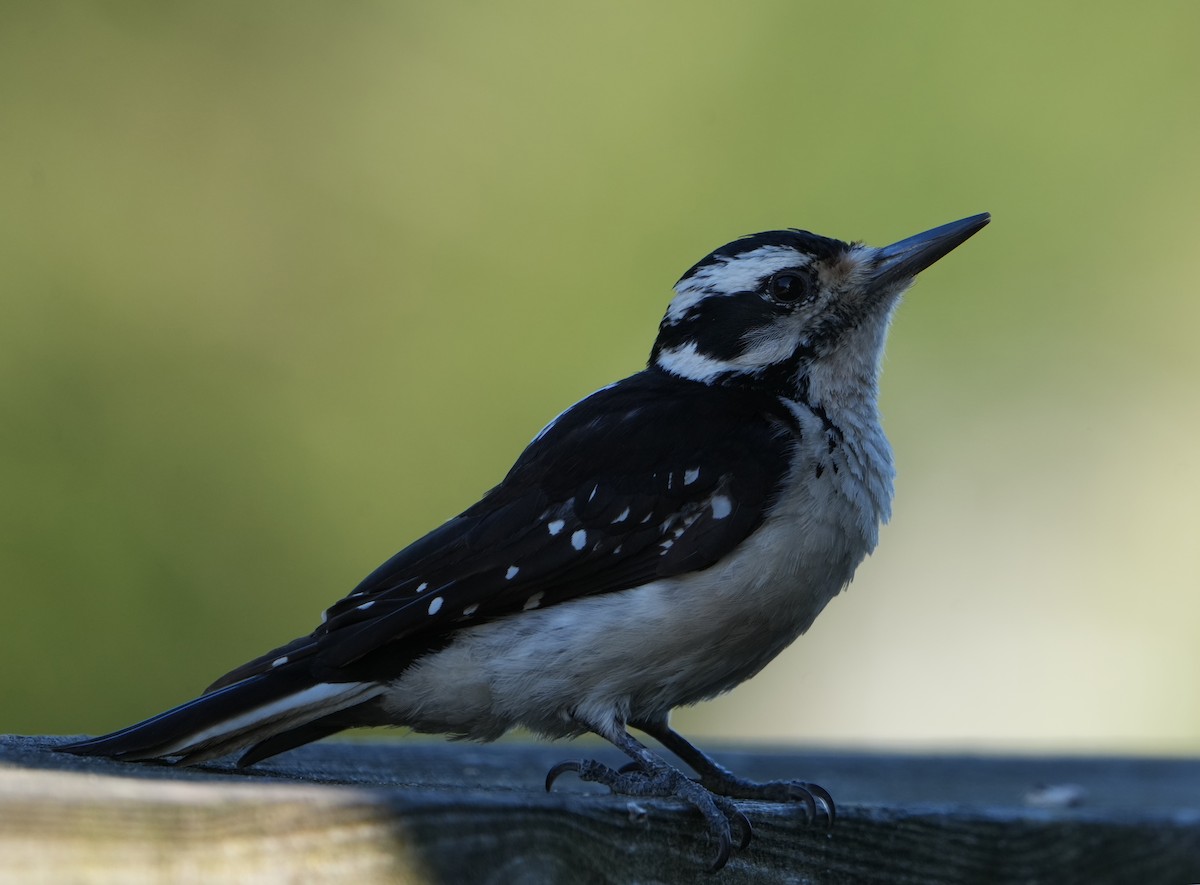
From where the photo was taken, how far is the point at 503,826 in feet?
7.39

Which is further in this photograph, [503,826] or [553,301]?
[553,301]

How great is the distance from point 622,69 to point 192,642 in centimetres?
337

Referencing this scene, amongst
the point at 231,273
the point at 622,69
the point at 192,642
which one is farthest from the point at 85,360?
the point at 622,69

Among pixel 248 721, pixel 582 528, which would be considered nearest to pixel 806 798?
pixel 582 528

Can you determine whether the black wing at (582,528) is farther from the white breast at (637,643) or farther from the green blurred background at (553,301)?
the green blurred background at (553,301)

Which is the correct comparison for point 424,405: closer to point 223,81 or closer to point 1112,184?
point 223,81

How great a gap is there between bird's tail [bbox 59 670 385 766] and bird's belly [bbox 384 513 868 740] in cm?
12

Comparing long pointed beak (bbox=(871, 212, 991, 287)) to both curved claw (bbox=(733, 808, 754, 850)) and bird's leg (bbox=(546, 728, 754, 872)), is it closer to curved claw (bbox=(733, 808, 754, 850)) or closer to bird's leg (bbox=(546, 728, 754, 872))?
bird's leg (bbox=(546, 728, 754, 872))

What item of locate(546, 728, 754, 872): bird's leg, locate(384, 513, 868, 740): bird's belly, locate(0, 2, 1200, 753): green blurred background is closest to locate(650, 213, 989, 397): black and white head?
locate(384, 513, 868, 740): bird's belly

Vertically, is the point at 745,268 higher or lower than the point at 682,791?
higher

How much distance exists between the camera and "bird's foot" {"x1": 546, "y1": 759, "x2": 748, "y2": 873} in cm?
270

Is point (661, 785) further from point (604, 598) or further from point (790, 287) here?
point (790, 287)

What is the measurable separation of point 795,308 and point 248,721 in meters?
1.65

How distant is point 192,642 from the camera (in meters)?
6.54
